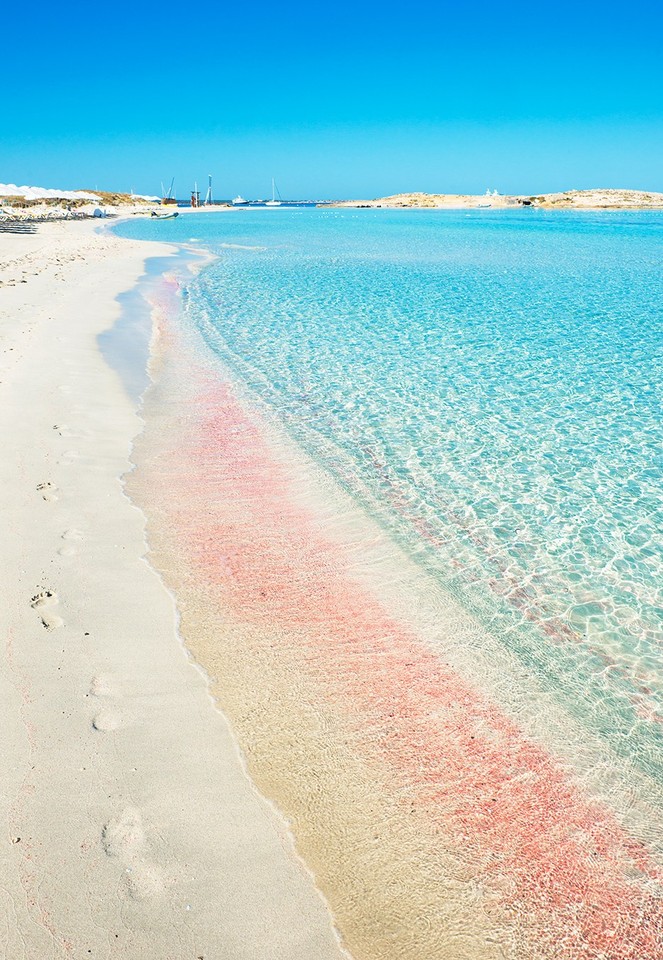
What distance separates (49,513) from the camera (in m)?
7.22

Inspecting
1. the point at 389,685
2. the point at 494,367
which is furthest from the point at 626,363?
the point at 389,685

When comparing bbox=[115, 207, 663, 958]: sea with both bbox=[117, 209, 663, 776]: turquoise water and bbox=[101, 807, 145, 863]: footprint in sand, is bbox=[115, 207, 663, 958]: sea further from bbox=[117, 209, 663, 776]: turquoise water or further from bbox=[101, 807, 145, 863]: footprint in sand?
bbox=[101, 807, 145, 863]: footprint in sand

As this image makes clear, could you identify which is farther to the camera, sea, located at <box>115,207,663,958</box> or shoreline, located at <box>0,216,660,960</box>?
sea, located at <box>115,207,663,958</box>

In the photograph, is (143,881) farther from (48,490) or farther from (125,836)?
(48,490)

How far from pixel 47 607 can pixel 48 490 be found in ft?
8.05

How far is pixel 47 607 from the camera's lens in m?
5.68

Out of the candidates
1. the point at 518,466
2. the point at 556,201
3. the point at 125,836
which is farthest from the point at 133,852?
the point at 556,201

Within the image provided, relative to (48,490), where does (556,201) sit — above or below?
above

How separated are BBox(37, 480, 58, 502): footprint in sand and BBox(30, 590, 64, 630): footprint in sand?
202 cm

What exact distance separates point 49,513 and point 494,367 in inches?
420

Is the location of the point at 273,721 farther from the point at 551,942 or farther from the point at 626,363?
the point at 626,363

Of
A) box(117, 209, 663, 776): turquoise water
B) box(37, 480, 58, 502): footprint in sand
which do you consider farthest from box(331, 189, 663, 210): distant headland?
box(37, 480, 58, 502): footprint in sand

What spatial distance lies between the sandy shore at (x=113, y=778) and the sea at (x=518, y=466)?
1.37 meters

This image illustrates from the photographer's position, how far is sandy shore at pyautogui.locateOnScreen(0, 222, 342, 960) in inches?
129
